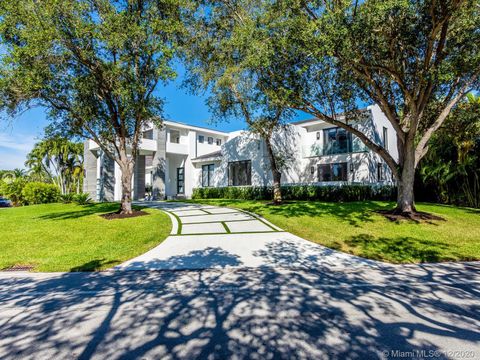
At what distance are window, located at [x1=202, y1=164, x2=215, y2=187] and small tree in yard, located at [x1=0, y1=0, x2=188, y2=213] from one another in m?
13.5

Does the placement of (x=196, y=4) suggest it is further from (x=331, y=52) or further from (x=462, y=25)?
(x=462, y=25)

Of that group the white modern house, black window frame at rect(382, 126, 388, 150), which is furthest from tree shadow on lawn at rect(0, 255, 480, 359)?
black window frame at rect(382, 126, 388, 150)

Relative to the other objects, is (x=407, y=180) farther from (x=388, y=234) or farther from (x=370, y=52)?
(x=370, y=52)

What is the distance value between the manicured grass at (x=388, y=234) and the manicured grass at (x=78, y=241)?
4.87 m

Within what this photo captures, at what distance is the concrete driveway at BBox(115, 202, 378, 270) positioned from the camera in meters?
5.80

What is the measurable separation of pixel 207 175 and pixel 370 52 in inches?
783

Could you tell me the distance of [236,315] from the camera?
11.5 ft

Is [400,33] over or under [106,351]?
over

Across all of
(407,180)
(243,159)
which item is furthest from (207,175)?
(407,180)

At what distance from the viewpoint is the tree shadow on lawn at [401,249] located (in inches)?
241

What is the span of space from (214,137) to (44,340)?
2832cm

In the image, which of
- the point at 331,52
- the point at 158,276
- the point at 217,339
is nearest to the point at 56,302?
the point at 158,276

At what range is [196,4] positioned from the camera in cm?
1223

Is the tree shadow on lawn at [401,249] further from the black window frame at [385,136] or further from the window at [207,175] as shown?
the window at [207,175]
